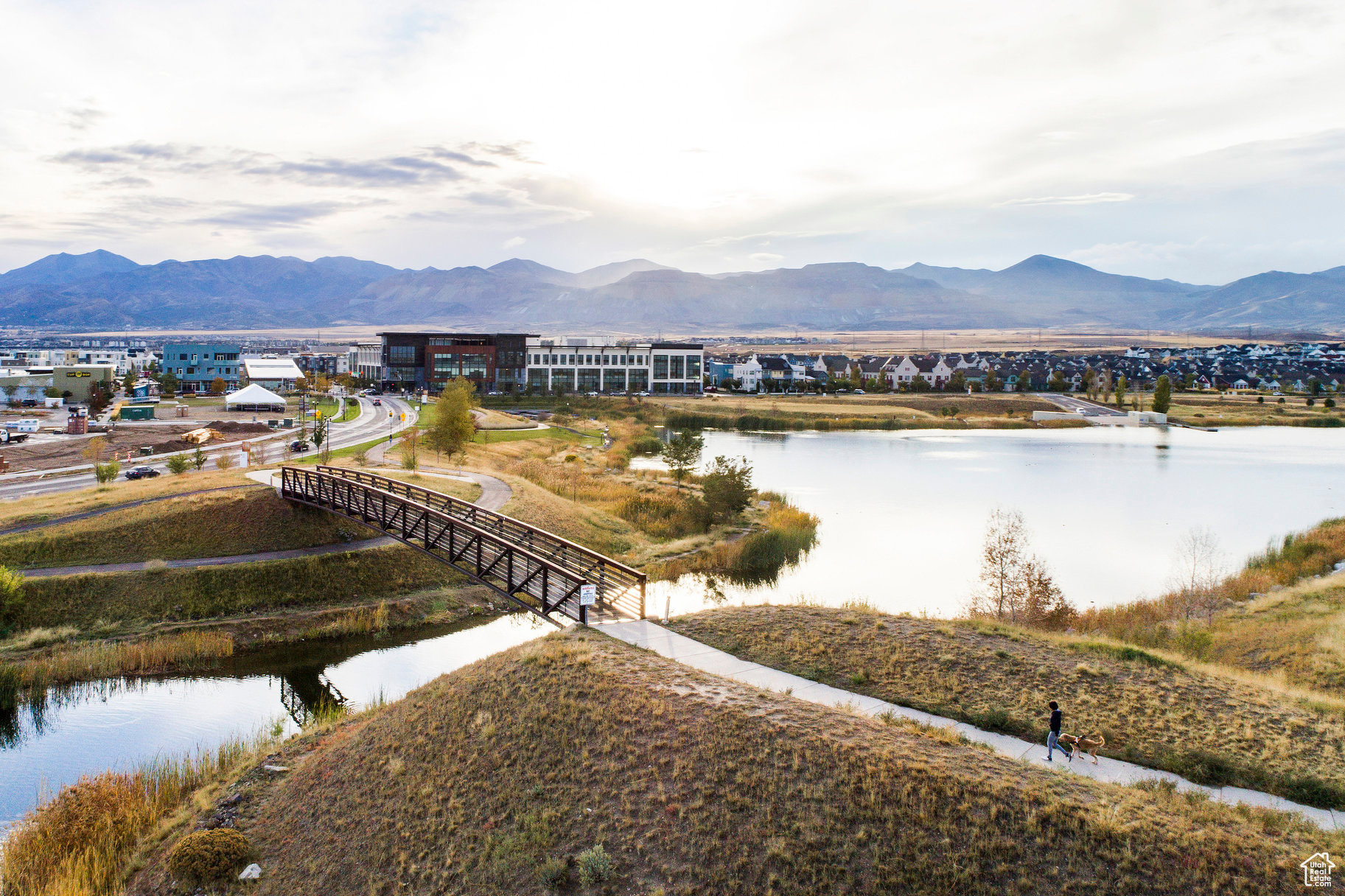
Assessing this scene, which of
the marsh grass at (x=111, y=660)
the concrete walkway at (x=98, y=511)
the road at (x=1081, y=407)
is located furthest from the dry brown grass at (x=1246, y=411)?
the marsh grass at (x=111, y=660)

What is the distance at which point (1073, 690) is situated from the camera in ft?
50.2

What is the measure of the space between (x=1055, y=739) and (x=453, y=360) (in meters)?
117

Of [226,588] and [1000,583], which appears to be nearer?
[226,588]

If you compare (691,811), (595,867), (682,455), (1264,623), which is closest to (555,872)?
(595,867)

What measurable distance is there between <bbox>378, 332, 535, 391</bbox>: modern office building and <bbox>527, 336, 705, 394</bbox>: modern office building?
2.61 m

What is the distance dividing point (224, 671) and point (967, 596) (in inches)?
996

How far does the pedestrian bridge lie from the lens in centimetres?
1928

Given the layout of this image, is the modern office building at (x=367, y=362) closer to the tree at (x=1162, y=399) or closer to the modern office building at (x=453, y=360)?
the modern office building at (x=453, y=360)

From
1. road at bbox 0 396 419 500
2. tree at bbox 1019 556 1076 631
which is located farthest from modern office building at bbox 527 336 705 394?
tree at bbox 1019 556 1076 631

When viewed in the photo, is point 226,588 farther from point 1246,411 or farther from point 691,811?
point 1246,411

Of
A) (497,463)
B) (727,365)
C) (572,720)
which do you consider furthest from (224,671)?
(727,365)

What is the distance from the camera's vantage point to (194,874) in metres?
13.0

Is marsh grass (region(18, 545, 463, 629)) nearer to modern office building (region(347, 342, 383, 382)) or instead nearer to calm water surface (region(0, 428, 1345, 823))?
calm water surface (region(0, 428, 1345, 823))

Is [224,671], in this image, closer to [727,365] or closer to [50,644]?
[50,644]
